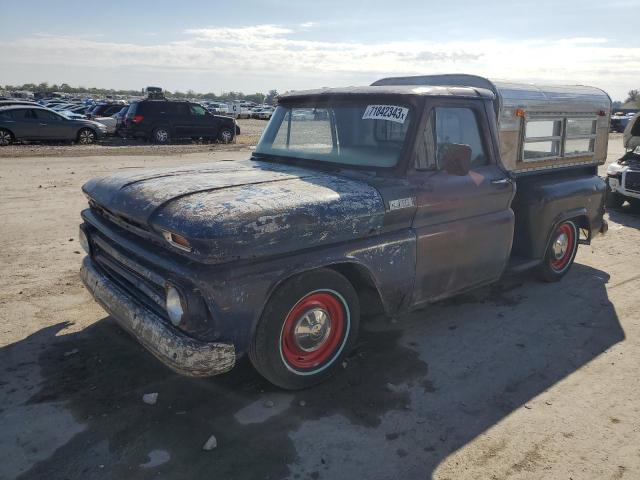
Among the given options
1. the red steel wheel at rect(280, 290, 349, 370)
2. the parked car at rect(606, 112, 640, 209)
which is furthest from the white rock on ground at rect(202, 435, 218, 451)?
the parked car at rect(606, 112, 640, 209)

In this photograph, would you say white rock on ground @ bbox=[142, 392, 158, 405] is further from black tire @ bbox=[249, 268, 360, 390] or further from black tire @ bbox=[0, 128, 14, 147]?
black tire @ bbox=[0, 128, 14, 147]

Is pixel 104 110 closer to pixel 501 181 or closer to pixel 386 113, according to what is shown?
pixel 386 113

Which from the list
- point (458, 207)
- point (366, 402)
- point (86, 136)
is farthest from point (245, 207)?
point (86, 136)

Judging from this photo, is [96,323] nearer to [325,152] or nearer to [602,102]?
[325,152]

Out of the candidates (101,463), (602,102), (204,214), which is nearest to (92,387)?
(101,463)

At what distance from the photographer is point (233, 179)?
3715mm

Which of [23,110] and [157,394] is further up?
[23,110]

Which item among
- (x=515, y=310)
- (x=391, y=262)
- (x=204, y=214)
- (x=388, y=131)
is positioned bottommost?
(x=515, y=310)

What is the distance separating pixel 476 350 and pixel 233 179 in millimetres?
2340

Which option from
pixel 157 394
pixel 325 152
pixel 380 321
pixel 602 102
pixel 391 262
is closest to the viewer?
pixel 157 394

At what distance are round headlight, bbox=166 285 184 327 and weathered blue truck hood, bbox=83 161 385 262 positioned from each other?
0.29 meters

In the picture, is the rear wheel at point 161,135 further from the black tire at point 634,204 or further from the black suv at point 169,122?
the black tire at point 634,204

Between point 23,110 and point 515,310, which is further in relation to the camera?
point 23,110

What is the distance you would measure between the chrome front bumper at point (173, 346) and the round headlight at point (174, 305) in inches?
3.5
